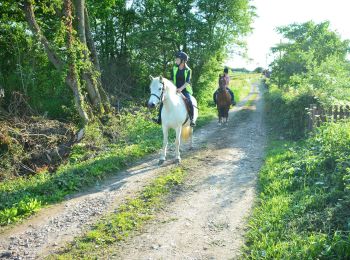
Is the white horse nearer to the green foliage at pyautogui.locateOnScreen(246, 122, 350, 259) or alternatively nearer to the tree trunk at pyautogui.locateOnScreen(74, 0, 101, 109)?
the green foliage at pyautogui.locateOnScreen(246, 122, 350, 259)

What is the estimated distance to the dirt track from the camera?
16.2ft

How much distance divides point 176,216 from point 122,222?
1.04m

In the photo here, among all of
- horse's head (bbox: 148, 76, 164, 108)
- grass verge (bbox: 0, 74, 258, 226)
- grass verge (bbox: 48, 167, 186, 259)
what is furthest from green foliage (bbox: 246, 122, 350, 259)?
grass verge (bbox: 0, 74, 258, 226)

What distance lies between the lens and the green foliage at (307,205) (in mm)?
4410

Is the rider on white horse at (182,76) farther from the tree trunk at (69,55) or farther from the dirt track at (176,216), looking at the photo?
the tree trunk at (69,55)

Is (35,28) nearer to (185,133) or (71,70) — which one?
(71,70)

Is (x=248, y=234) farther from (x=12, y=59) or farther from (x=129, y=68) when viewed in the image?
(x=129, y=68)

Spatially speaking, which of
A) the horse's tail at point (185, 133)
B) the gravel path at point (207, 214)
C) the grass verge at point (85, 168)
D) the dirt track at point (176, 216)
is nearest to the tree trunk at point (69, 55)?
the grass verge at point (85, 168)

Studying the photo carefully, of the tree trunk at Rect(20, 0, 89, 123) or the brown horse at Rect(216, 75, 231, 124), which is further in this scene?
the brown horse at Rect(216, 75, 231, 124)

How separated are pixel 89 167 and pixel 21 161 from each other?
287 cm

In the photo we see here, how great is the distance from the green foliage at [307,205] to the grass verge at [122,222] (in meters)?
2.03

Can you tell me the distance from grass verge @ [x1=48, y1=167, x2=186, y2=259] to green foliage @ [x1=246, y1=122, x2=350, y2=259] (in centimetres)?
203

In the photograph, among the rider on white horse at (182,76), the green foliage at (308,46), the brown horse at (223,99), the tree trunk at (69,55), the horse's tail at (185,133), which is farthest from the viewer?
the green foliage at (308,46)

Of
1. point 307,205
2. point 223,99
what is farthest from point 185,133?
point 223,99
